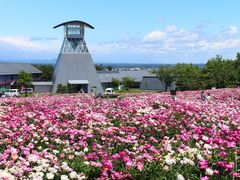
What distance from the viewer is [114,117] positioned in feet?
34.1

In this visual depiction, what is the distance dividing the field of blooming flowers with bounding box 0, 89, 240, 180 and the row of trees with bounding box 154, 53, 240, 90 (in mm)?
53048

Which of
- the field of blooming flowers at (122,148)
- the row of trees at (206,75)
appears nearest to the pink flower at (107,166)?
the field of blooming flowers at (122,148)

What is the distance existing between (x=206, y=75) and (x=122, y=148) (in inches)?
2609

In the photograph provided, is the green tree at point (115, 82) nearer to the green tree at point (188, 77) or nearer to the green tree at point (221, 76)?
the green tree at point (188, 77)

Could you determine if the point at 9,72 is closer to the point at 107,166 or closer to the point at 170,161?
the point at 107,166

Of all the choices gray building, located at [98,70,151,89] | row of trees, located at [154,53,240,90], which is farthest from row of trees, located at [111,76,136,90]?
row of trees, located at [154,53,240,90]

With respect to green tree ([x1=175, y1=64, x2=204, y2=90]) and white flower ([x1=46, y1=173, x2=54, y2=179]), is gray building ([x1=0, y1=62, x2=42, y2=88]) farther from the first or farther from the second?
white flower ([x1=46, y1=173, x2=54, y2=179])

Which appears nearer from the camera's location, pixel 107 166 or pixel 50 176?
pixel 50 176

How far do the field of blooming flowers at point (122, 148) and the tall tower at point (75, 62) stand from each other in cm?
7068

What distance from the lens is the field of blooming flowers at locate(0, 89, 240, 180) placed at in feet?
17.2

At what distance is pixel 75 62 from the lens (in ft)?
269

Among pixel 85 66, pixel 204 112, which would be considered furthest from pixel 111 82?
pixel 204 112

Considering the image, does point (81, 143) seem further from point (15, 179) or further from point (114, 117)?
point (114, 117)

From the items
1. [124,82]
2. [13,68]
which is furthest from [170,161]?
[13,68]
